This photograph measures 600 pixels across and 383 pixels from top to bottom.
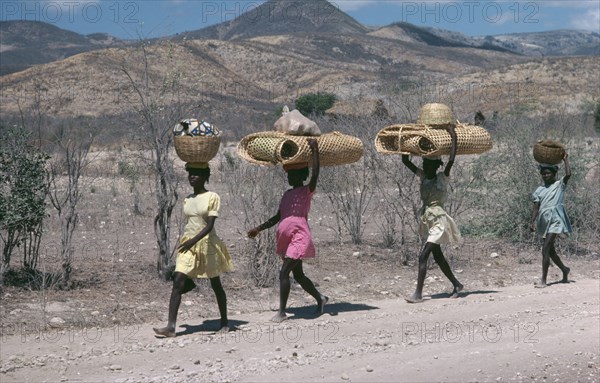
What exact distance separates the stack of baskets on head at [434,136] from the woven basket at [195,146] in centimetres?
237

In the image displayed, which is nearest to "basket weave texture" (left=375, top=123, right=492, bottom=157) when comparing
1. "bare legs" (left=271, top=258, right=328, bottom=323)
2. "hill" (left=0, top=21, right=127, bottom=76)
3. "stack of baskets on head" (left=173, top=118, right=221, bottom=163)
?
"bare legs" (left=271, top=258, right=328, bottom=323)

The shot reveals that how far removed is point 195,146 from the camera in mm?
7117

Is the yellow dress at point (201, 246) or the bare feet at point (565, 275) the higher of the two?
the yellow dress at point (201, 246)

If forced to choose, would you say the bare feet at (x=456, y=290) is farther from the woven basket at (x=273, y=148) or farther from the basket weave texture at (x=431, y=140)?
the woven basket at (x=273, y=148)

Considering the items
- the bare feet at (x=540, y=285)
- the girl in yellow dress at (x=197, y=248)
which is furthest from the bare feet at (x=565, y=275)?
the girl in yellow dress at (x=197, y=248)

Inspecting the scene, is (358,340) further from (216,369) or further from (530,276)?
(530,276)

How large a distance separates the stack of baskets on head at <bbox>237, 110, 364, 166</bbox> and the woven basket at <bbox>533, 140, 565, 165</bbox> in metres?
2.96

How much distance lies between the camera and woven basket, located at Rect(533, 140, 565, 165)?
991cm

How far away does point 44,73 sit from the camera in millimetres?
52719

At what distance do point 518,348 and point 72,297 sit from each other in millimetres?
4347

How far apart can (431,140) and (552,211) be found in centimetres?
221

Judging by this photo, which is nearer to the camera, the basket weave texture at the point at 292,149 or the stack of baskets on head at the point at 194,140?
the stack of baskets on head at the point at 194,140

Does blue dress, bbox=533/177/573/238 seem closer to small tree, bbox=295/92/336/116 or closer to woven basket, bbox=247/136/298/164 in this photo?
woven basket, bbox=247/136/298/164

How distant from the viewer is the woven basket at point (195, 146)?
7.11 meters
